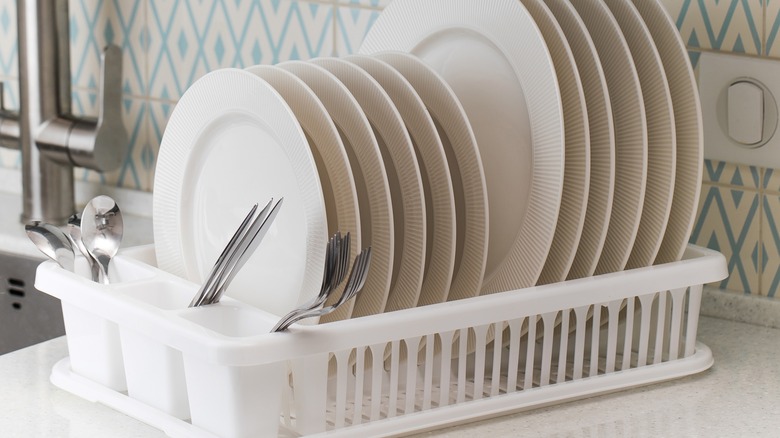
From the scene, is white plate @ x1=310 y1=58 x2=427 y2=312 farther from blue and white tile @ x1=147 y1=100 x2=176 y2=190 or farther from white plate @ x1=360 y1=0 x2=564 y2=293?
blue and white tile @ x1=147 y1=100 x2=176 y2=190

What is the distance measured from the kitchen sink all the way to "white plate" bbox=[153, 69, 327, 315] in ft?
1.57

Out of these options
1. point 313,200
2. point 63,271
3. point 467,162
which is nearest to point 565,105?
point 467,162

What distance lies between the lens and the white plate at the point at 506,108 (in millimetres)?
953

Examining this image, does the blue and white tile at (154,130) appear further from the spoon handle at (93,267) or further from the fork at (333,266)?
the fork at (333,266)

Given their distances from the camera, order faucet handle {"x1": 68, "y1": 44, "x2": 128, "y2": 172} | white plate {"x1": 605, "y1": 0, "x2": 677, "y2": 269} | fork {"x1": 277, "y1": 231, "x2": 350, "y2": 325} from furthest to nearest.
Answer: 1. faucet handle {"x1": 68, "y1": 44, "x2": 128, "y2": 172}
2. white plate {"x1": 605, "y1": 0, "x2": 677, "y2": 269}
3. fork {"x1": 277, "y1": 231, "x2": 350, "y2": 325}

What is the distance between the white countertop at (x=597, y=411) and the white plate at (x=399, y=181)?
0.13 metres

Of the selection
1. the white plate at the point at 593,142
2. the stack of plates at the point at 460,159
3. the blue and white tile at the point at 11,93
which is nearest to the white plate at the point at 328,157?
the stack of plates at the point at 460,159

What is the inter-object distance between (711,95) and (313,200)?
484 millimetres

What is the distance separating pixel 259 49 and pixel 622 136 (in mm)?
622

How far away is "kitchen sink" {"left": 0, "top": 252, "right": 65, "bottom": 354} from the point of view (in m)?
1.45

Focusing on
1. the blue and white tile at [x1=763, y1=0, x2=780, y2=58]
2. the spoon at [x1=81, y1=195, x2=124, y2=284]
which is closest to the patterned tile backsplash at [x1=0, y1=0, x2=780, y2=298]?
the blue and white tile at [x1=763, y1=0, x2=780, y2=58]

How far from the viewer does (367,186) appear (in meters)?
0.92

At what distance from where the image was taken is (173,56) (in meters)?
1.55

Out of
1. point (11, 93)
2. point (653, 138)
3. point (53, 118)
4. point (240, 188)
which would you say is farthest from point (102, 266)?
point (11, 93)
